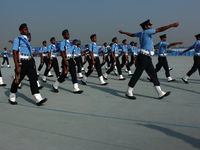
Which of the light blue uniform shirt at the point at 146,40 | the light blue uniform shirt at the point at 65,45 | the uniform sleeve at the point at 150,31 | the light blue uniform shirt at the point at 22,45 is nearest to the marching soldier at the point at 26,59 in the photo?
the light blue uniform shirt at the point at 22,45

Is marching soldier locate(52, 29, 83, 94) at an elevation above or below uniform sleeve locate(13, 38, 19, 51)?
below

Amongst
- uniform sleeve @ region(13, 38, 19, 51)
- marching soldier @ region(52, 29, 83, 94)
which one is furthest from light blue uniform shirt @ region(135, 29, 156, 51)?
uniform sleeve @ region(13, 38, 19, 51)

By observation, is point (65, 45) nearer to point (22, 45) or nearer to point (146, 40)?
point (22, 45)

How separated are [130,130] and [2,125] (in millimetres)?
2348

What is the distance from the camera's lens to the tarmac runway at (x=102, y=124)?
2.84 m

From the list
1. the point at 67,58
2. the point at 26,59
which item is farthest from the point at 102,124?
the point at 67,58

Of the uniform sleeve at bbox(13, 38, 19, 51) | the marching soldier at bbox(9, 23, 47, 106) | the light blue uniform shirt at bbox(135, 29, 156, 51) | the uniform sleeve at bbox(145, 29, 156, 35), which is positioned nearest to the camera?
the uniform sleeve at bbox(13, 38, 19, 51)

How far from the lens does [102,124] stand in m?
3.64

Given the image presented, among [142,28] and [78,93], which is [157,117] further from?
[78,93]

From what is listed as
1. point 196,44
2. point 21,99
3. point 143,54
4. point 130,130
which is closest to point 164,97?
point 143,54

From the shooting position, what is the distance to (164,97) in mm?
5758

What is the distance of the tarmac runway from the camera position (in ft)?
9.33

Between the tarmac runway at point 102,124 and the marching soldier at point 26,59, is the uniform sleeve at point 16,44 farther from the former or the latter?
the tarmac runway at point 102,124

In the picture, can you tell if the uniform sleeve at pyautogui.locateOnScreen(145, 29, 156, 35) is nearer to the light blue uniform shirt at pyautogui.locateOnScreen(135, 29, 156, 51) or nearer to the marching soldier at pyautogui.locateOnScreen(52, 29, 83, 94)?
the light blue uniform shirt at pyautogui.locateOnScreen(135, 29, 156, 51)
